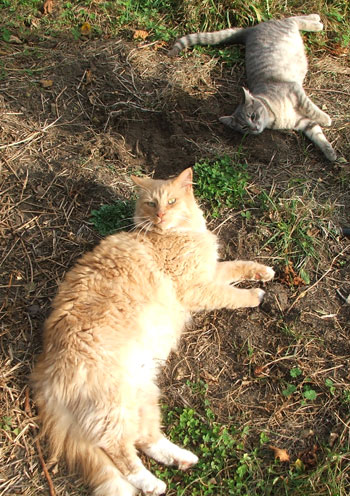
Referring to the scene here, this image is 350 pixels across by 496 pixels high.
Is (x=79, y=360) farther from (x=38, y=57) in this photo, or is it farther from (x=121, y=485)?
(x=38, y=57)

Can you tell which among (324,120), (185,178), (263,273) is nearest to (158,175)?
(185,178)

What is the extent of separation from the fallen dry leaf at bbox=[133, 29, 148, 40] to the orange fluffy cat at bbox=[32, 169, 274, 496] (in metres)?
2.54

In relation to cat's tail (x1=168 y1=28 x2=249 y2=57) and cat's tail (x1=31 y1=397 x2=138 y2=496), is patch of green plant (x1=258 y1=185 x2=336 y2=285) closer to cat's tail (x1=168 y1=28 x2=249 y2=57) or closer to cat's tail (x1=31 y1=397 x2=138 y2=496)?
cat's tail (x1=31 y1=397 x2=138 y2=496)

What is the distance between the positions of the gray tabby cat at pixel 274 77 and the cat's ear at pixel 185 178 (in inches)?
53.6

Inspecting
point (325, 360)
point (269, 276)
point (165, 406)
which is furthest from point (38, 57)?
point (325, 360)

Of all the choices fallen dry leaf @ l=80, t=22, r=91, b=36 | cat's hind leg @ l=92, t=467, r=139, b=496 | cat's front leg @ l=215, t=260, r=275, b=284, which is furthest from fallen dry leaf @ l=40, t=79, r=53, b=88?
cat's hind leg @ l=92, t=467, r=139, b=496

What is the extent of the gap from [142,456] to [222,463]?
0.53m

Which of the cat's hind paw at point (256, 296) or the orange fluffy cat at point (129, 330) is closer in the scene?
the orange fluffy cat at point (129, 330)

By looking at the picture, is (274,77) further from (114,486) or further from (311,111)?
(114,486)

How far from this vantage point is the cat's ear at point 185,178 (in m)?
3.15

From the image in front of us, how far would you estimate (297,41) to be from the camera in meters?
4.88

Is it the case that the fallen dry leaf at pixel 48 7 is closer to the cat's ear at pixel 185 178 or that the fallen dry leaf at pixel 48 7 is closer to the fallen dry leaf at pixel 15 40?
the fallen dry leaf at pixel 15 40

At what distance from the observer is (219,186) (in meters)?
3.85

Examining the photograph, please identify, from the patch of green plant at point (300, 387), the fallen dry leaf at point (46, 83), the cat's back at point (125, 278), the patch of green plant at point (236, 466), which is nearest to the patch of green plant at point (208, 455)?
the patch of green plant at point (236, 466)
